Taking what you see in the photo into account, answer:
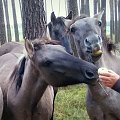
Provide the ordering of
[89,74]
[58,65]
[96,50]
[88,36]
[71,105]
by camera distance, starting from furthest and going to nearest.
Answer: [71,105] < [88,36] < [96,50] < [58,65] < [89,74]

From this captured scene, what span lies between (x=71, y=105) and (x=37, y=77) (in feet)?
9.37

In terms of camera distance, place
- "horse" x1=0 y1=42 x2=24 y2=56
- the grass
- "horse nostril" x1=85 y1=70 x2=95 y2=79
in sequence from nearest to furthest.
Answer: "horse nostril" x1=85 y1=70 x2=95 y2=79 < the grass < "horse" x1=0 y1=42 x2=24 y2=56

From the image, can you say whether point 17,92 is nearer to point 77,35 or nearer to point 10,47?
point 77,35

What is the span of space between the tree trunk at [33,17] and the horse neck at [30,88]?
2.45 m

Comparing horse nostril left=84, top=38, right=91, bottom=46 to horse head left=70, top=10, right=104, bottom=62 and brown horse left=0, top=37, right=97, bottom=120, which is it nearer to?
horse head left=70, top=10, right=104, bottom=62

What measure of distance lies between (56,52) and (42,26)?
305 cm

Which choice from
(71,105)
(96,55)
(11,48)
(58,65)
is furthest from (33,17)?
(58,65)

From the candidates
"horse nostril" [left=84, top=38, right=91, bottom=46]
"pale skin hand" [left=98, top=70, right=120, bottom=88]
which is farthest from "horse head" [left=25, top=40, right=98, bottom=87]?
"horse nostril" [left=84, top=38, right=91, bottom=46]

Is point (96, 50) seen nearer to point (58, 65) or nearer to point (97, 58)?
point (97, 58)

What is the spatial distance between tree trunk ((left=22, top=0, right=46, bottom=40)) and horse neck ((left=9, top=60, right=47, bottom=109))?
2453 millimetres

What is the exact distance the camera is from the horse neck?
3.45m

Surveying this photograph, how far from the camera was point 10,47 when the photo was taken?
5.97 m

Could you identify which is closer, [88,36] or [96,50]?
[96,50]

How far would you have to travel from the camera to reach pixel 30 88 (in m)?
3.55
